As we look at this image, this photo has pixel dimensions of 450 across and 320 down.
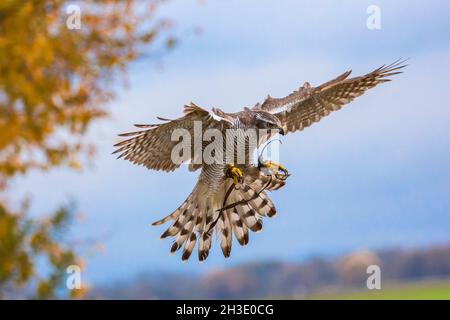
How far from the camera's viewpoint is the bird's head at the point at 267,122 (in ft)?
6.67

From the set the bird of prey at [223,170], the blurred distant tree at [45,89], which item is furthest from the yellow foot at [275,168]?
the blurred distant tree at [45,89]

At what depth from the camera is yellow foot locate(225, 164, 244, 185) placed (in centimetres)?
188

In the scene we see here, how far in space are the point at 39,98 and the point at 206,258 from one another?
7.07m

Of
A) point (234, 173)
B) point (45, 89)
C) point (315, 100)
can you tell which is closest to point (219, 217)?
point (234, 173)

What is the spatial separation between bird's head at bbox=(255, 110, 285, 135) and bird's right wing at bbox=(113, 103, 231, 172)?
0.39 ft

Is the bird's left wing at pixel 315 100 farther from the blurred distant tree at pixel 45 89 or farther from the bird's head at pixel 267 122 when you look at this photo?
the blurred distant tree at pixel 45 89

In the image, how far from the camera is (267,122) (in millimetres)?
2078

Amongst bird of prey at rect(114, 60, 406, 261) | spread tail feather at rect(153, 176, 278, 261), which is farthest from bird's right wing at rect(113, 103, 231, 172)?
spread tail feather at rect(153, 176, 278, 261)

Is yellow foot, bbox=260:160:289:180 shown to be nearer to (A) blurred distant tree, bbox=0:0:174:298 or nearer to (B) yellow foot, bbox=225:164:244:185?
(B) yellow foot, bbox=225:164:244:185

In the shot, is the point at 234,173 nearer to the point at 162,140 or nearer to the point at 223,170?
the point at 223,170

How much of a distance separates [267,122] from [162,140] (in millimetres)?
361

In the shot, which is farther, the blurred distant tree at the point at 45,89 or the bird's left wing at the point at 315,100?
the blurred distant tree at the point at 45,89

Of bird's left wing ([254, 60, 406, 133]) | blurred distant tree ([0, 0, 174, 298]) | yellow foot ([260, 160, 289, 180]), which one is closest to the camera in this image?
yellow foot ([260, 160, 289, 180])

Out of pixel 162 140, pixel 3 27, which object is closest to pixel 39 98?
pixel 3 27
